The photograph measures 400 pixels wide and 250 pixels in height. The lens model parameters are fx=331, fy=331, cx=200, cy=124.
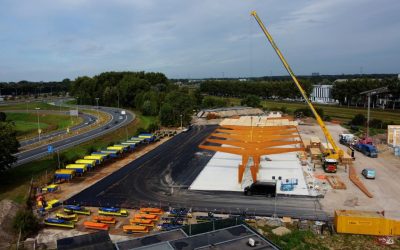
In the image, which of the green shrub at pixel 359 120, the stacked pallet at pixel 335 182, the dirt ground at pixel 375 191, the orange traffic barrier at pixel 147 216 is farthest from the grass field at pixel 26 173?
the green shrub at pixel 359 120

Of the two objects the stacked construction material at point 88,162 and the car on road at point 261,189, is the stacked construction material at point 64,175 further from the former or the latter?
the car on road at point 261,189

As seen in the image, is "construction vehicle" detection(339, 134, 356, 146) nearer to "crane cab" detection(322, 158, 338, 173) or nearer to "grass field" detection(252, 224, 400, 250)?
"crane cab" detection(322, 158, 338, 173)

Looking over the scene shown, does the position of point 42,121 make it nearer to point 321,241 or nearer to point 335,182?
point 335,182

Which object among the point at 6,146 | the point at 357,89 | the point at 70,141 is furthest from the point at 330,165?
the point at 357,89

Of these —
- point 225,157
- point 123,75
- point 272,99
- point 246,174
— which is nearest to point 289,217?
point 246,174

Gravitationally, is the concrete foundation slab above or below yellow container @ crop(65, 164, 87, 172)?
below

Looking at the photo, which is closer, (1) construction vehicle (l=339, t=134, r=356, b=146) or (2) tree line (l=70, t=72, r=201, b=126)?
(1) construction vehicle (l=339, t=134, r=356, b=146)

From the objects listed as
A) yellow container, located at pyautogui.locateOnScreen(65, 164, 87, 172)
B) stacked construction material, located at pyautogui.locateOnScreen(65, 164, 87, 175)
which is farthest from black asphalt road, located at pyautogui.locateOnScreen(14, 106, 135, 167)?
stacked construction material, located at pyautogui.locateOnScreen(65, 164, 87, 175)
